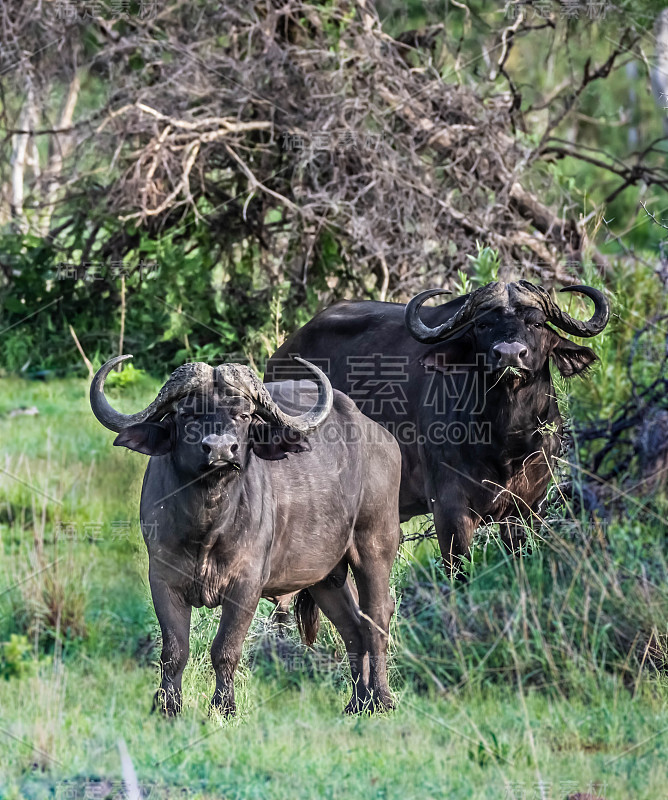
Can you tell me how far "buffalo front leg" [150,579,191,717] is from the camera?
16.9ft

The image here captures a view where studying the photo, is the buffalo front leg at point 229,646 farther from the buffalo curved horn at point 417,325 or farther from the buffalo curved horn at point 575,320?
the buffalo curved horn at point 575,320

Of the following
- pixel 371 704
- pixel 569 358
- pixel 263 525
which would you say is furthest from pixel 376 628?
pixel 569 358

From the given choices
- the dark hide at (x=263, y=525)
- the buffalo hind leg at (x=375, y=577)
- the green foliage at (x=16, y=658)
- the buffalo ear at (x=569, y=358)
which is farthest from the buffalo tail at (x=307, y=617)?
the buffalo ear at (x=569, y=358)

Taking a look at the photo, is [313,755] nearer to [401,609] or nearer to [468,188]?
[401,609]

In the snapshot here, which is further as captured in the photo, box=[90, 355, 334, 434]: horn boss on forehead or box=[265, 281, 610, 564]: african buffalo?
box=[265, 281, 610, 564]: african buffalo

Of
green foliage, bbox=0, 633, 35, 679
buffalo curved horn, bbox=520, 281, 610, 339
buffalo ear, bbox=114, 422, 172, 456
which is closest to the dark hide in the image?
buffalo ear, bbox=114, 422, 172, 456

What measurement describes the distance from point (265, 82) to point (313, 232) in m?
1.39

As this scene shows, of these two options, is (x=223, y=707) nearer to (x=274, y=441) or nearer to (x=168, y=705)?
(x=168, y=705)

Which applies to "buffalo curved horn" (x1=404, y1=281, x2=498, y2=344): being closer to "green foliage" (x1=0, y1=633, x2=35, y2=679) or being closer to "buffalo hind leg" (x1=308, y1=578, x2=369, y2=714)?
"buffalo hind leg" (x1=308, y1=578, x2=369, y2=714)

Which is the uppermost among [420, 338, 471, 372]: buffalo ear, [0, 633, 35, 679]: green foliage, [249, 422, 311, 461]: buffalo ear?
[249, 422, 311, 461]: buffalo ear

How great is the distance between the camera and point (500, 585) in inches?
276

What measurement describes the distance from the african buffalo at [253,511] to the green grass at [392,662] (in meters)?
0.23

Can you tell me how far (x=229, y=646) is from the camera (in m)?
5.25

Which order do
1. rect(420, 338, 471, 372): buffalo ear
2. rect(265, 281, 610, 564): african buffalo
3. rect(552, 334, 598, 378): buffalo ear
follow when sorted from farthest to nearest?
rect(420, 338, 471, 372): buffalo ear, rect(552, 334, 598, 378): buffalo ear, rect(265, 281, 610, 564): african buffalo
